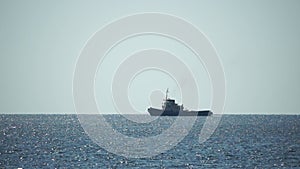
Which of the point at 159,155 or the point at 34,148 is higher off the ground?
the point at 34,148

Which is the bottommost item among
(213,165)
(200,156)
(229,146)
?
(213,165)

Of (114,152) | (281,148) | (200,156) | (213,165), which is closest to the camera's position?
(213,165)

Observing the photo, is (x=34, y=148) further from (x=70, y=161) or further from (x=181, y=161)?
(x=181, y=161)

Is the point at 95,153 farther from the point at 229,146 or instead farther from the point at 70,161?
the point at 229,146

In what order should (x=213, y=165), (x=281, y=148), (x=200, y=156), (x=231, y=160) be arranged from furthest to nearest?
1. (x=281, y=148)
2. (x=200, y=156)
3. (x=231, y=160)
4. (x=213, y=165)

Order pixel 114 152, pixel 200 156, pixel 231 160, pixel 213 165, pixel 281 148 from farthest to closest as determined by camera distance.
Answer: pixel 281 148
pixel 114 152
pixel 200 156
pixel 231 160
pixel 213 165

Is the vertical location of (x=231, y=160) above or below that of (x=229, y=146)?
below

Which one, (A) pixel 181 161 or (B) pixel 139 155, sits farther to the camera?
(B) pixel 139 155

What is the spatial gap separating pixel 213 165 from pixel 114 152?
65.6ft

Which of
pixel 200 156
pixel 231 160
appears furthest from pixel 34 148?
pixel 231 160

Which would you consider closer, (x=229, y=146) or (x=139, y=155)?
(x=139, y=155)

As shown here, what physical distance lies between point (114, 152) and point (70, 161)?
13.1 meters

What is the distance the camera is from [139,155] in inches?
2955

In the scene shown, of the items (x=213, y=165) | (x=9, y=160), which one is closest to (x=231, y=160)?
(x=213, y=165)
